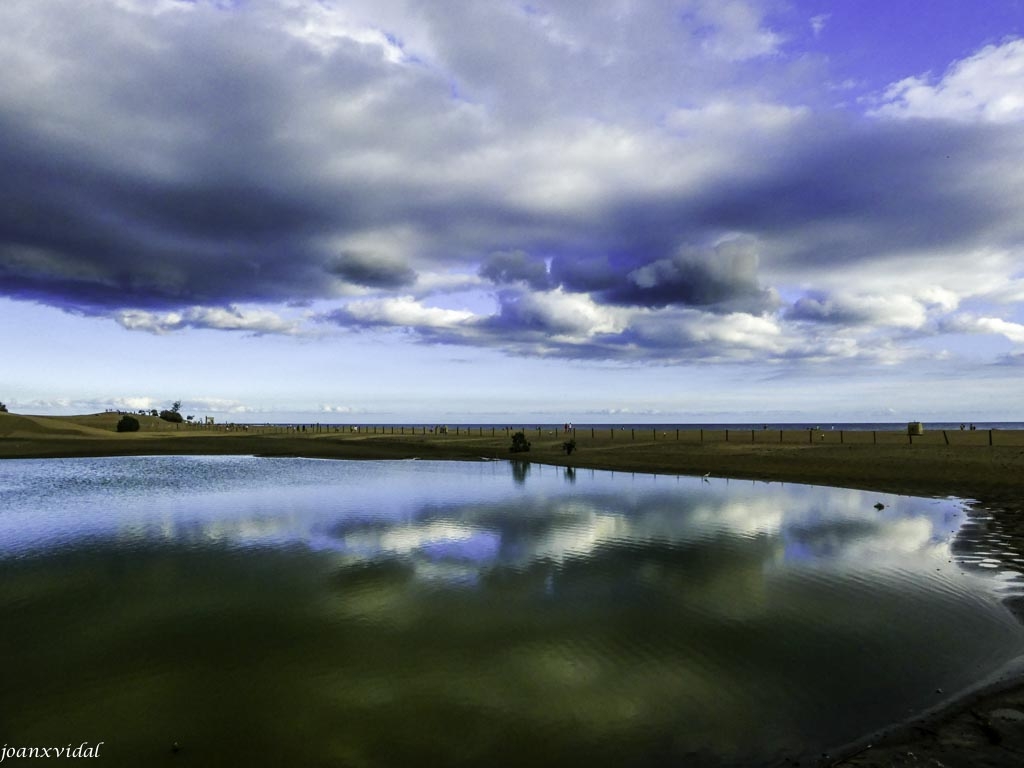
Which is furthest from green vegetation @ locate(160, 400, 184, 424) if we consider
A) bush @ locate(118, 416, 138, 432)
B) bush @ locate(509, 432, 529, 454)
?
bush @ locate(509, 432, 529, 454)

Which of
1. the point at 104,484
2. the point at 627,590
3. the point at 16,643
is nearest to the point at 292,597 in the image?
the point at 16,643

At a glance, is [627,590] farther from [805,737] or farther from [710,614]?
[805,737]

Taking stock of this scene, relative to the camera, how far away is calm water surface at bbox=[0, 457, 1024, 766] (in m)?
6.55

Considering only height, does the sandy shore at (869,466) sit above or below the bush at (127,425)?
below

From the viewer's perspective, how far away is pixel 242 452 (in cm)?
6131

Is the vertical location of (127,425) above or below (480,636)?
above

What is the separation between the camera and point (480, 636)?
9430 millimetres

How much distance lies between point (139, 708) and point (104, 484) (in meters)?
29.0

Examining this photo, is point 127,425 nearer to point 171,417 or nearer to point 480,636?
point 171,417

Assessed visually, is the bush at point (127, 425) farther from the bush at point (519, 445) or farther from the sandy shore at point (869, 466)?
the bush at point (519, 445)

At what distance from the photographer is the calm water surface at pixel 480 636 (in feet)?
21.5

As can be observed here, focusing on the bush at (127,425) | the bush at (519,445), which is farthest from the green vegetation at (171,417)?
the bush at (519,445)

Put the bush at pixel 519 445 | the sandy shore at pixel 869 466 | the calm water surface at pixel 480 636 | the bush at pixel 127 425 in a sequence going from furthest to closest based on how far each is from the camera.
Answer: the bush at pixel 127 425 < the bush at pixel 519 445 < the calm water surface at pixel 480 636 < the sandy shore at pixel 869 466

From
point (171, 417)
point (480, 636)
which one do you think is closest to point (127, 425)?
point (171, 417)
